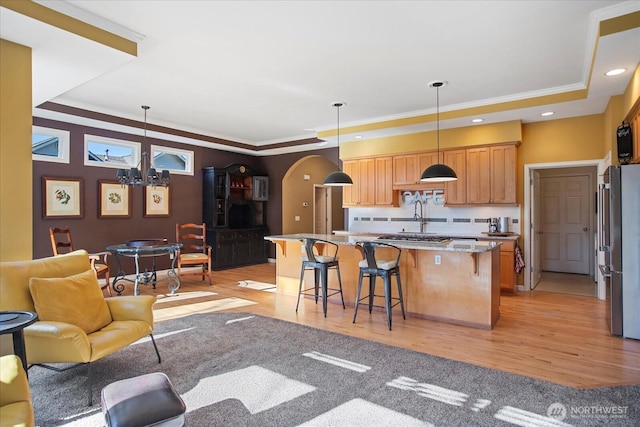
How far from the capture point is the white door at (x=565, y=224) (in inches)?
290

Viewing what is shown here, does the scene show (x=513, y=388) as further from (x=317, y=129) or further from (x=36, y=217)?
(x=36, y=217)

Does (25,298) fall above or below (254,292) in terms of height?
above

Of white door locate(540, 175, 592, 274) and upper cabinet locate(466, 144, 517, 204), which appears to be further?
white door locate(540, 175, 592, 274)

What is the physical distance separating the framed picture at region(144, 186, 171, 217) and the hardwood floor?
1639 millimetres

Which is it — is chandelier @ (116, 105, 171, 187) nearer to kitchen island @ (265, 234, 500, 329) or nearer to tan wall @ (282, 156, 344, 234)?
kitchen island @ (265, 234, 500, 329)

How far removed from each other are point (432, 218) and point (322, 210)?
163 inches

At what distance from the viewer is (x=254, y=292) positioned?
19.2ft

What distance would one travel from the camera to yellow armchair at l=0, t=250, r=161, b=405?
8.08ft

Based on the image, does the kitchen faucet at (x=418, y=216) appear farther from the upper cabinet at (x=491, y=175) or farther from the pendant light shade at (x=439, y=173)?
the pendant light shade at (x=439, y=173)

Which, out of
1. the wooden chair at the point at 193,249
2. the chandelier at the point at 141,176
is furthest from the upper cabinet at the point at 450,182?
the chandelier at the point at 141,176

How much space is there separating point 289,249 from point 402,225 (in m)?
2.47

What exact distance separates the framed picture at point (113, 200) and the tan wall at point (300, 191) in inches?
135

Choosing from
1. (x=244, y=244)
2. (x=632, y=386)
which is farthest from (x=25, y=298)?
(x=244, y=244)

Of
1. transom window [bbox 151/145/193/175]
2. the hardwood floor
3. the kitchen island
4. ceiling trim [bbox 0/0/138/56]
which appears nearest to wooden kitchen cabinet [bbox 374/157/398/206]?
the kitchen island
